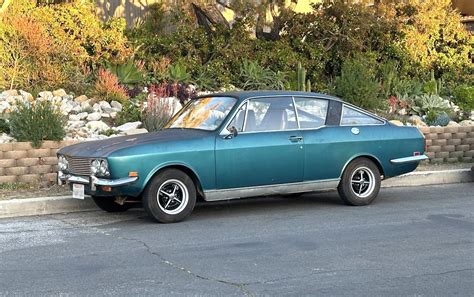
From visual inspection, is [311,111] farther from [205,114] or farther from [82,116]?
[82,116]

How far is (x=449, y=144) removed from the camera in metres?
13.9

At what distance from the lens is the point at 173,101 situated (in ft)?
45.1

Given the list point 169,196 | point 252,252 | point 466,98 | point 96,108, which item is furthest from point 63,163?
point 466,98

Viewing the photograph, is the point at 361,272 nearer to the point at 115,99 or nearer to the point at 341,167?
the point at 341,167

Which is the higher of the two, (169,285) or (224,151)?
(224,151)

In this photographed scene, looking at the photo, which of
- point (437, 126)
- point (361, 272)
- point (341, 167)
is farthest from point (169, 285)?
point (437, 126)

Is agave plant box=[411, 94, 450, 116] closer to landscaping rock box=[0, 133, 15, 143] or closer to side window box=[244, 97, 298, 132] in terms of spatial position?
side window box=[244, 97, 298, 132]

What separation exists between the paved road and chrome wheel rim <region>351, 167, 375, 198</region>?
0.72 feet

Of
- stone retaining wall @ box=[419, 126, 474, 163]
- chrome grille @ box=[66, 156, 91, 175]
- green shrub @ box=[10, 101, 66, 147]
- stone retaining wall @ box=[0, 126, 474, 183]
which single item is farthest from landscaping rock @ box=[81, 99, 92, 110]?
stone retaining wall @ box=[419, 126, 474, 163]

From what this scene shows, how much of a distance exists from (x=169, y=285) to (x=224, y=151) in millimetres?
2970

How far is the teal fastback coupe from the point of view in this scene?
849 cm

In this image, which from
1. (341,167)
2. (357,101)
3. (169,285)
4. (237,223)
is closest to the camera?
(169,285)

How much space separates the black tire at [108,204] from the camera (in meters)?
9.44

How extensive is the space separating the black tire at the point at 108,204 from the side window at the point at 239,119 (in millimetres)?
1801
